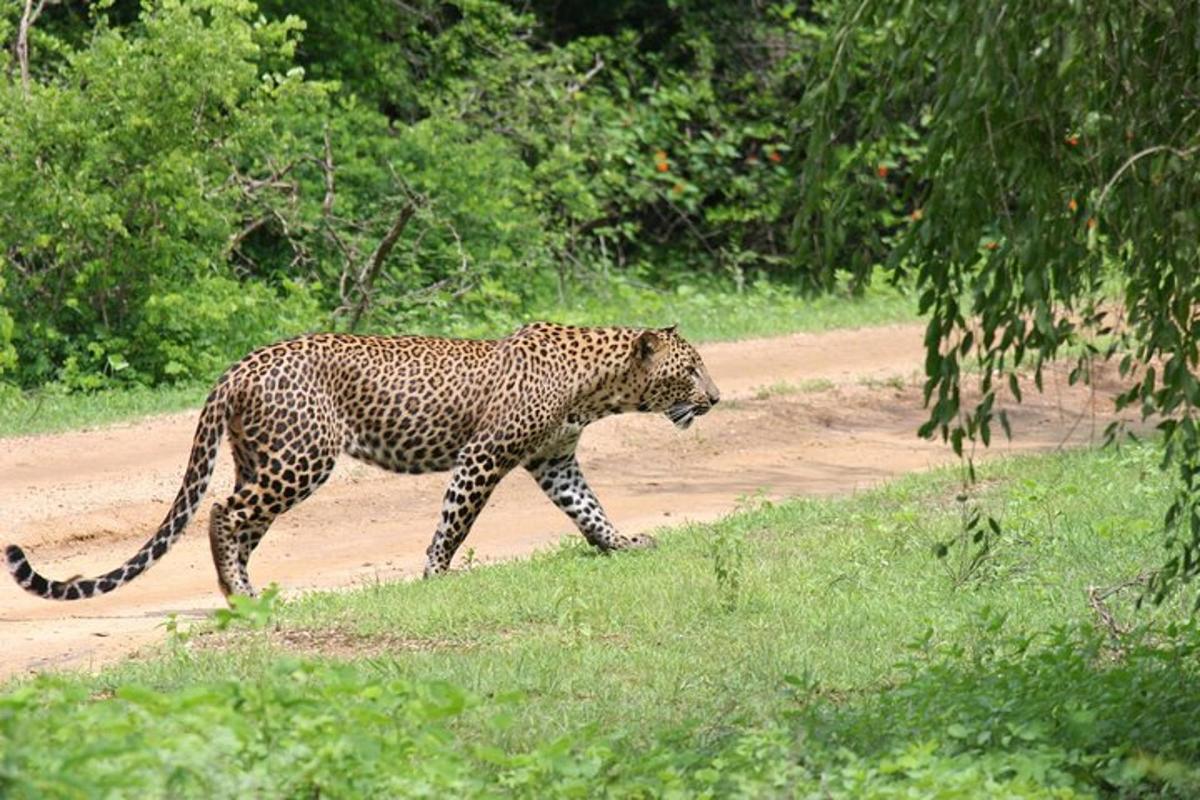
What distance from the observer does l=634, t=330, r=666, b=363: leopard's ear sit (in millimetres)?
12211

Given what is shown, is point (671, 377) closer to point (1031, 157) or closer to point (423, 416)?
point (423, 416)

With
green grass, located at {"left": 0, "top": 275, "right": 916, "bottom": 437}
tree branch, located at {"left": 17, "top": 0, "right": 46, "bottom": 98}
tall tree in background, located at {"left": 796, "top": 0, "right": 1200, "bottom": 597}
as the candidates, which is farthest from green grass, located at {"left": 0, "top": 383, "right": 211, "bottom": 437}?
tall tree in background, located at {"left": 796, "top": 0, "right": 1200, "bottom": 597}

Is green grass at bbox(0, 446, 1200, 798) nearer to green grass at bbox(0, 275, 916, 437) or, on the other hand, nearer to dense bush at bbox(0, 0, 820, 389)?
green grass at bbox(0, 275, 916, 437)

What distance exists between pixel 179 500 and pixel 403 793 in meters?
5.11

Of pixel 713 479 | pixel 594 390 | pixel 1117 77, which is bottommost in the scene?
pixel 713 479

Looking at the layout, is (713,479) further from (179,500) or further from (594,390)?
(179,500)

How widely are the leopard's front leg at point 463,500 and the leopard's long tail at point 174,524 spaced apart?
1.24 metres

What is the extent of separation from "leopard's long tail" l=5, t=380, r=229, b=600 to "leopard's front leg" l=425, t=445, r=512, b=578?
1.24 meters

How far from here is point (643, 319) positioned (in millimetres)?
20781

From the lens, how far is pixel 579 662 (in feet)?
29.7

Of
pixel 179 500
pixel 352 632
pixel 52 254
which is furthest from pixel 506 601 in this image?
pixel 52 254

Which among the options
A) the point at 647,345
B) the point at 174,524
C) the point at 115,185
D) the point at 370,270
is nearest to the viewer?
the point at 174,524

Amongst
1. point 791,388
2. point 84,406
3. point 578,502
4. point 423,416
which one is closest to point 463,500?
point 423,416

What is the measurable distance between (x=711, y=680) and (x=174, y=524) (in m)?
3.33
